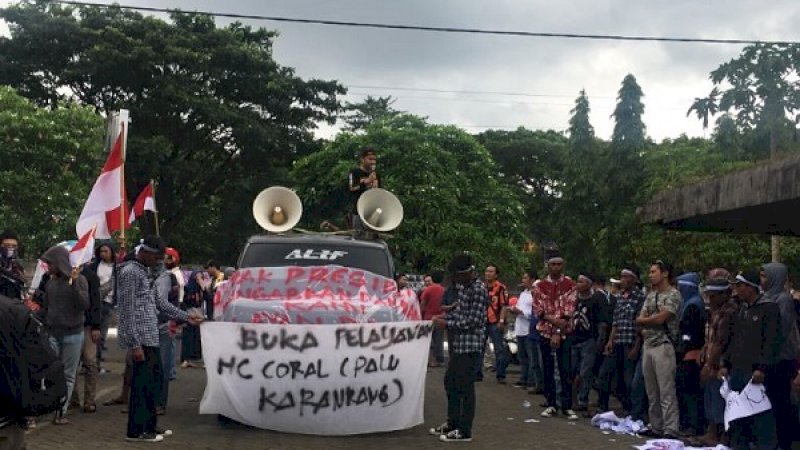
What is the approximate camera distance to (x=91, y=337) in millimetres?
10961

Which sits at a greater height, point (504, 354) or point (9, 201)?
point (9, 201)

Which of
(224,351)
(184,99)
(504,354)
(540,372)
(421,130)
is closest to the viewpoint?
(224,351)

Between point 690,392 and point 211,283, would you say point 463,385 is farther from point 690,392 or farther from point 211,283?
point 211,283

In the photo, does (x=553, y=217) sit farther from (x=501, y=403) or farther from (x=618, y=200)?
(x=501, y=403)

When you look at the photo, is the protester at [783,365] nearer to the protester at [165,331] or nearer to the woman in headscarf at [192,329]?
the protester at [165,331]

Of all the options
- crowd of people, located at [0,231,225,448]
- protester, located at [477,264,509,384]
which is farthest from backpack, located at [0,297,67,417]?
protester, located at [477,264,509,384]

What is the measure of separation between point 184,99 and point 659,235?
21983 mm

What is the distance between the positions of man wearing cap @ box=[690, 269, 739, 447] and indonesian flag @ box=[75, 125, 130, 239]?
7.40 metres

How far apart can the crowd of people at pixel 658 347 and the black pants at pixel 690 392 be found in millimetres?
11

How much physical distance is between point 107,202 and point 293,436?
15.6 ft

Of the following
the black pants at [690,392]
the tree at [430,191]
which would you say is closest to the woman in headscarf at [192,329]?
the black pants at [690,392]

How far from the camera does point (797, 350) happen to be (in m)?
9.14

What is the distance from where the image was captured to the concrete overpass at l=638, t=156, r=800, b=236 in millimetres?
9781

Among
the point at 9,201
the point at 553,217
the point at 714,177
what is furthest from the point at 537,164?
the point at 714,177
